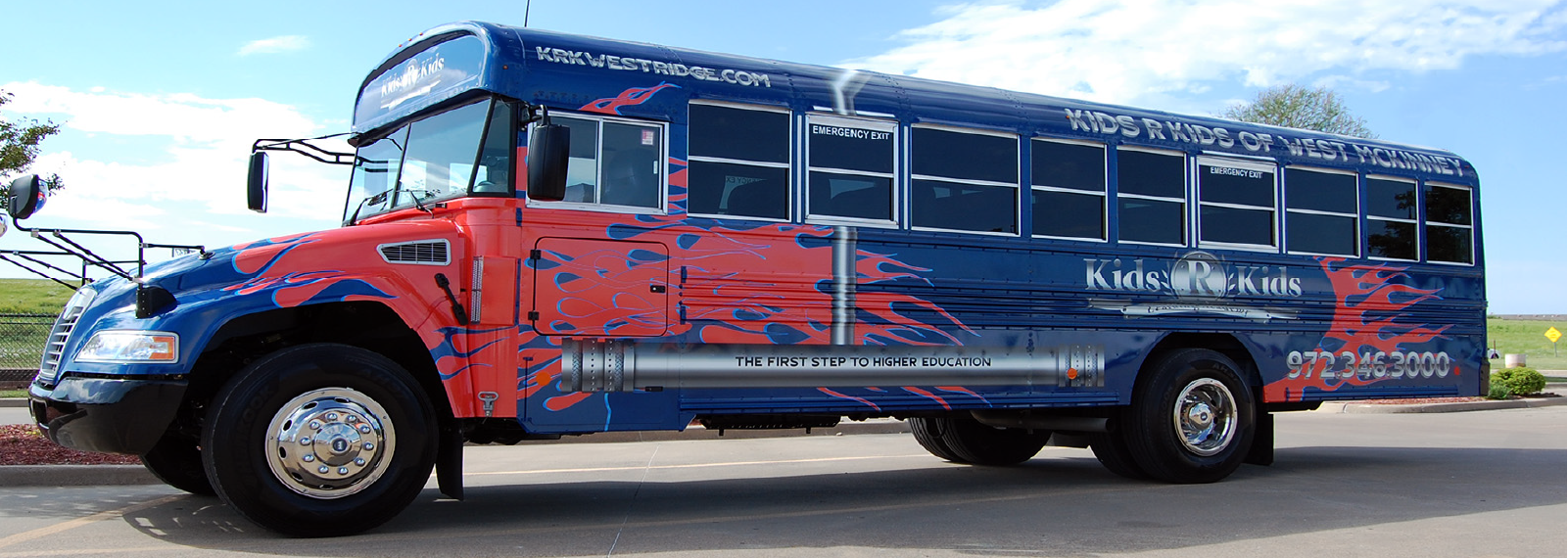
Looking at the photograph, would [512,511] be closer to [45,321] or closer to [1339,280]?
[1339,280]

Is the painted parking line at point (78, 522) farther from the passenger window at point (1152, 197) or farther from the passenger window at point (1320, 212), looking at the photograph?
the passenger window at point (1320, 212)

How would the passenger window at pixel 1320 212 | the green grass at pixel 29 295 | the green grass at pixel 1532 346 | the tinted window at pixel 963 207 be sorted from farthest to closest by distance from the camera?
the green grass at pixel 1532 346 → the green grass at pixel 29 295 → the passenger window at pixel 1320 212 → the tinted window at pixel 963 207

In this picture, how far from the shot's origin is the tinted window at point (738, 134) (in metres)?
7.52

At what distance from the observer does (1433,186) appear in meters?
10.8

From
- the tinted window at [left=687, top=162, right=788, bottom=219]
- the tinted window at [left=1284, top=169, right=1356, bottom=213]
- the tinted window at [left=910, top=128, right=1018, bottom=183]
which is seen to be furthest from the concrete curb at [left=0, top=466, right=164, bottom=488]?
the tinted window at [left=1284, top=169, right=1356, bottom=213]

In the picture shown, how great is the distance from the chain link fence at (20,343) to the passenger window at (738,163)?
1564 centimetres

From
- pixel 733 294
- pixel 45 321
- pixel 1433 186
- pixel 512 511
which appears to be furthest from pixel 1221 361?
pixel 45 321

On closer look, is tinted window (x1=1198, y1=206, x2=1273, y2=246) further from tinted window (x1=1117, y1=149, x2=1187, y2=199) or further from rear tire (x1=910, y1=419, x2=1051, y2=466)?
rear tire (x1=910, y1=419, x2=1051, y2=466)

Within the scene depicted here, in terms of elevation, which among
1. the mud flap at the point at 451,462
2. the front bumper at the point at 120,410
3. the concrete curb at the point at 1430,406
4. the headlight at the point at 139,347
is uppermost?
the headlight at the point at 139,347

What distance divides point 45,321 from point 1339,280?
1834 cm

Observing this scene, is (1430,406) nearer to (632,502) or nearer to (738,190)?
(632,502)

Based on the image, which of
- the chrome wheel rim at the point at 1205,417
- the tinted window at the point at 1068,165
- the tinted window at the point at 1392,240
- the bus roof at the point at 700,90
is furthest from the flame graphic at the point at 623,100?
the tinted window at the point at 1392,240

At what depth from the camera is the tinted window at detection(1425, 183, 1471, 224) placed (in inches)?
421

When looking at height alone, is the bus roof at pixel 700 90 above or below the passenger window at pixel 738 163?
above
